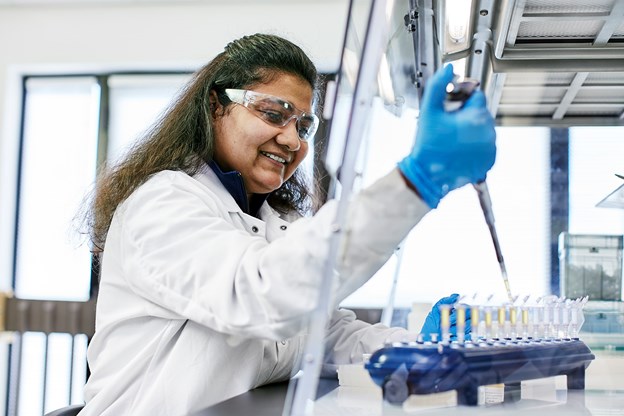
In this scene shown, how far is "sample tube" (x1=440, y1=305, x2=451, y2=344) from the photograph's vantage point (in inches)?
35.3

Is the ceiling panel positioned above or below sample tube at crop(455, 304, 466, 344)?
above

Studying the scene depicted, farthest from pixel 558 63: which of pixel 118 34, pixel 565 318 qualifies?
pixel 118 34

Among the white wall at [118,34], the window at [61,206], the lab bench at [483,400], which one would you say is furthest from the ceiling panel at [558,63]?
the window at [61,206]

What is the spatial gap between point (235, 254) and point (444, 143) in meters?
0.35

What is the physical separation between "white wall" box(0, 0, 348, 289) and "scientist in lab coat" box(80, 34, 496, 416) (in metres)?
2.88

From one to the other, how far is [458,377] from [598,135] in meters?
0.61

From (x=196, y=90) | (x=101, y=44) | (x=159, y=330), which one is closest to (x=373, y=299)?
(x=159, y=330)

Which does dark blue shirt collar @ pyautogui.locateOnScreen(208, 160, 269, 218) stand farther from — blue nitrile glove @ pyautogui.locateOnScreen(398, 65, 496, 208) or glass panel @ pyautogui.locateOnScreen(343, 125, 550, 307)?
blue nitrile glove @ pyautogui.locateOnScreen(398, 65, 496, 208)

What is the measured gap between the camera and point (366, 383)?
35.7 inches

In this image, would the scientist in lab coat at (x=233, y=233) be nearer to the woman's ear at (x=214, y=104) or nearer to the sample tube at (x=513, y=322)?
the woman's ear at (x=214, y=104)

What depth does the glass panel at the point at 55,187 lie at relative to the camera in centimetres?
455

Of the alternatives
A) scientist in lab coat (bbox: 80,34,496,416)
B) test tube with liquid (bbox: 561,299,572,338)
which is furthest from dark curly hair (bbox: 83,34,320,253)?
test tube with liquid (bbox: 561,299,572,338)

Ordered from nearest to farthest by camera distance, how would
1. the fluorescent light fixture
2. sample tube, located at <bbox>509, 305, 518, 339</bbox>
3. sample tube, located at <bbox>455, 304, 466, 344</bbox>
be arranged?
1. sample tube, located at <bbox>455, 304, 466, 344</bbox>
2. sample tube, located at <bbox>509, 305, 518, 339</bbox>
3. the fluorescent light fixture

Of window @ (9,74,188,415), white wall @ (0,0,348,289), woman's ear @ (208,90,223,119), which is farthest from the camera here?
window @ (9,74,188,415)
